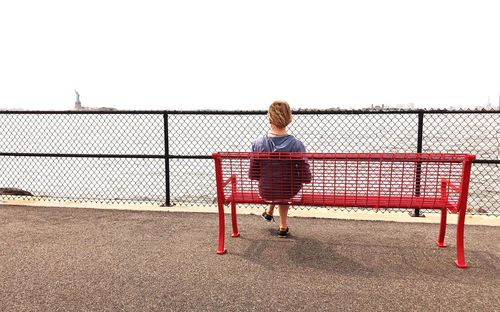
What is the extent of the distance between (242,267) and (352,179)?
129cm

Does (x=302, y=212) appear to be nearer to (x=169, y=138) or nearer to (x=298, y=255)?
(x=298, y=255)

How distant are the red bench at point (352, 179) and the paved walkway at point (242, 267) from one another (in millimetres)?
406

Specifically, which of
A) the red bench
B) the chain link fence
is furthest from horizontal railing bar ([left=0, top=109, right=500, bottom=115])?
the red bench

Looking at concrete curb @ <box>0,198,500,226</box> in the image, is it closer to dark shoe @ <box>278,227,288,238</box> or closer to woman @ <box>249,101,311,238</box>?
dark shoe @ <box>278,227,288,238</box>

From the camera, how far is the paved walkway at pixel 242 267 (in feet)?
9.67

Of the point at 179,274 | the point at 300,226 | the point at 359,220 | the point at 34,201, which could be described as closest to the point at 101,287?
the point at 179,274

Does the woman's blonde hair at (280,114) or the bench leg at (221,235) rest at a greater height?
the woman's blonde hair at (280,114)

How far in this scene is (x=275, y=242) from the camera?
14.0 ft

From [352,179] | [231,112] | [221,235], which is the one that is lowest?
[221,235]

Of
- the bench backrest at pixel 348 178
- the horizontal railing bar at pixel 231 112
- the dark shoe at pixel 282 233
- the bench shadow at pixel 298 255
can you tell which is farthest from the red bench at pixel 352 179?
the horizontal railing bar at pixel 231 112

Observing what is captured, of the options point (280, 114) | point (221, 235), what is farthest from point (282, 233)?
point (280, 114)

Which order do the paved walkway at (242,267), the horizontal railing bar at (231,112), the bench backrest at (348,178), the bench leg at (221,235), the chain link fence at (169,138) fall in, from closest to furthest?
the paved walkway at (242,267) → the bench backrest at (348,178) → the bench leg at (221,235) → the horizontal railing bar at (231,112) → the chain link fence at (169,138)

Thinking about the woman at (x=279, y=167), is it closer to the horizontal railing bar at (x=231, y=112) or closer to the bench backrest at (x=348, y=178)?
the bench backrest at (x=348, y=178)

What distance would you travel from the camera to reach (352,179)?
11.8 ft
